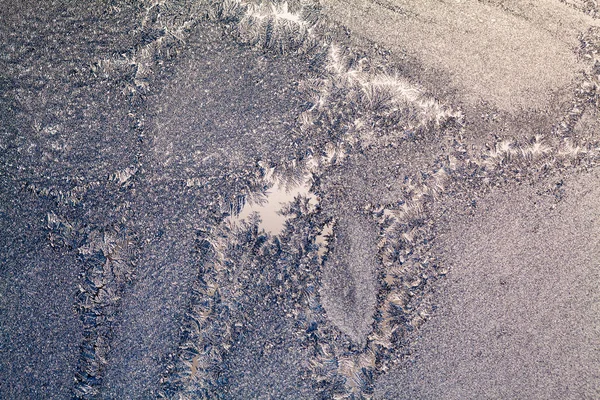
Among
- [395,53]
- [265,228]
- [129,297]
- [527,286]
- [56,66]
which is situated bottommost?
[129,297]

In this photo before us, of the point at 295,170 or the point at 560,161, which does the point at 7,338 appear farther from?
the point at 560,161

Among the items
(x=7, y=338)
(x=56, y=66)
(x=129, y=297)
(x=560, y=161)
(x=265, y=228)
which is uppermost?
(x=560, y=161)

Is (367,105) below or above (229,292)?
above

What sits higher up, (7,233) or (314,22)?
(314,22)

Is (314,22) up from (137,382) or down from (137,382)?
up

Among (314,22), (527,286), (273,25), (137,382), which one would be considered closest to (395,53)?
(314,22)

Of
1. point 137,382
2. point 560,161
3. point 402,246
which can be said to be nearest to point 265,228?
point 402,246

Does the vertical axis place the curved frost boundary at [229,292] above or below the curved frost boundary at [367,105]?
below

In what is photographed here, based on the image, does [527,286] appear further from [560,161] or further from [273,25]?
[273,25]

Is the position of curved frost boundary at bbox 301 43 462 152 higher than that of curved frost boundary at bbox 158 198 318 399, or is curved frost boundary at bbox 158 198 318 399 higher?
curved frost boundary at bbox 301 43 462 152
